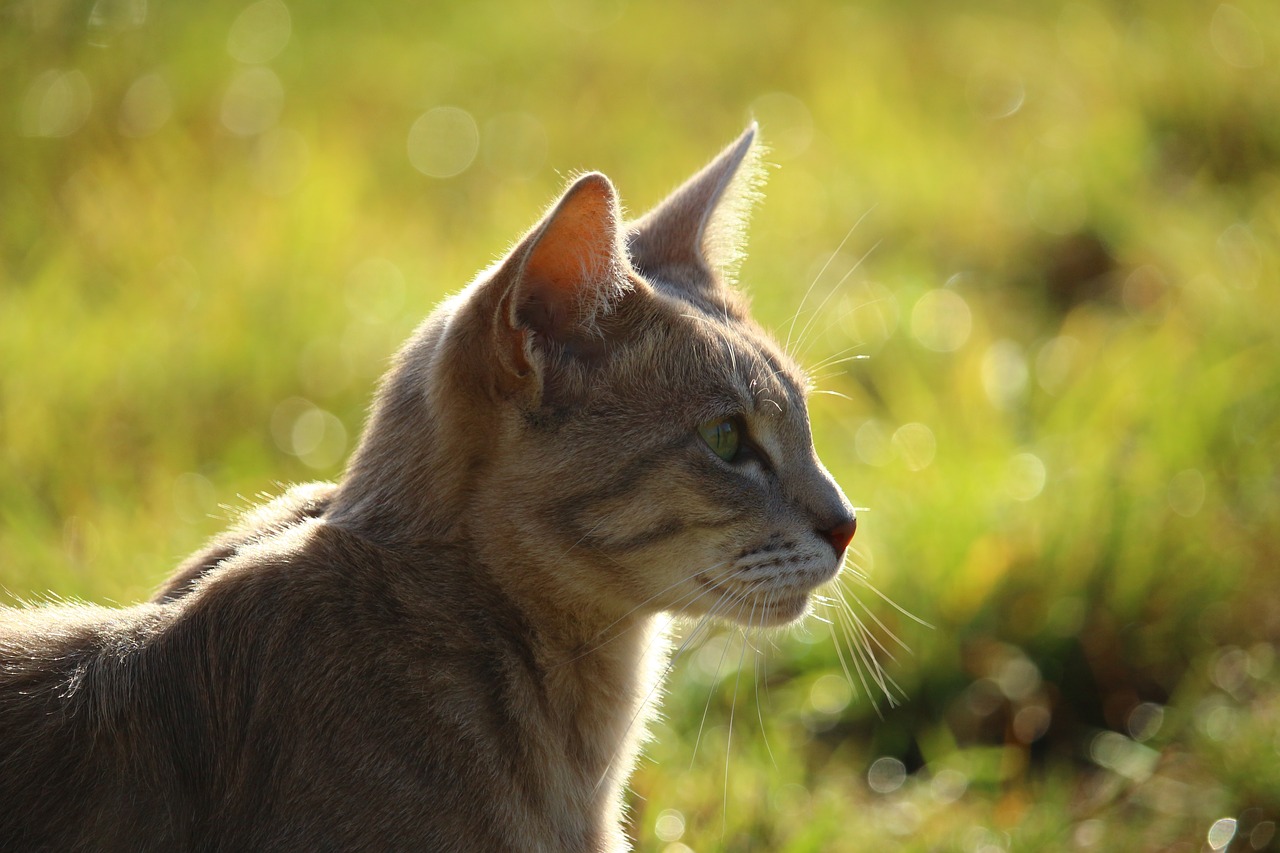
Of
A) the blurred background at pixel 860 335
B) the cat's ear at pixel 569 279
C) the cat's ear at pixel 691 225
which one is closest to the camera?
the cat's ear at pixel 569 279

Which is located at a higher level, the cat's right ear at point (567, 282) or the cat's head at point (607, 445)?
the cat's right ear at point (567, 282)

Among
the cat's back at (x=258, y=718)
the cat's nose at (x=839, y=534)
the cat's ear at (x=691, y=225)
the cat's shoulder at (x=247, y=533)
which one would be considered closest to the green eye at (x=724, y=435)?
the cat's nose at (x=839, y=534)

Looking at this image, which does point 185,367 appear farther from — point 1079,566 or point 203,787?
point 1079,566

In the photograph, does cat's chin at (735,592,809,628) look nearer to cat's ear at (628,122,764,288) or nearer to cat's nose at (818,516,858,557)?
cat's nose at (818,516,858,557)

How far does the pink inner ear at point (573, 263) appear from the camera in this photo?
95.7 inches

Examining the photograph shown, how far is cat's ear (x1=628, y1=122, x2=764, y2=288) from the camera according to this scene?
312 cm

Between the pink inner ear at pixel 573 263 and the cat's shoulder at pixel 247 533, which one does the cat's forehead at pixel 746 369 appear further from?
the cat's shoulder at pixel 247 533

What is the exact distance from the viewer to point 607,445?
258cm

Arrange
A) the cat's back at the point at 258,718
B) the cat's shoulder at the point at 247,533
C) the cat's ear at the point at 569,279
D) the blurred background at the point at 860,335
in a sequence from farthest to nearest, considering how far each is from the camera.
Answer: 1. the blurred background at the point at 860,335
2. the cat's shoulder at the point at 247,533
3. the cat's ear at the point at 569,279
4. the cat's back at the point at 258,718

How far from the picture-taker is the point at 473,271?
574cm

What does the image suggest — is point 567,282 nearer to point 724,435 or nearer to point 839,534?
point 724,435

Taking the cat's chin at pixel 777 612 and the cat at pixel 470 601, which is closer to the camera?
the cat at pixel 470 601

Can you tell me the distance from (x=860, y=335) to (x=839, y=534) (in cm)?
323

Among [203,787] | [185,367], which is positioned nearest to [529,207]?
[185,367]
